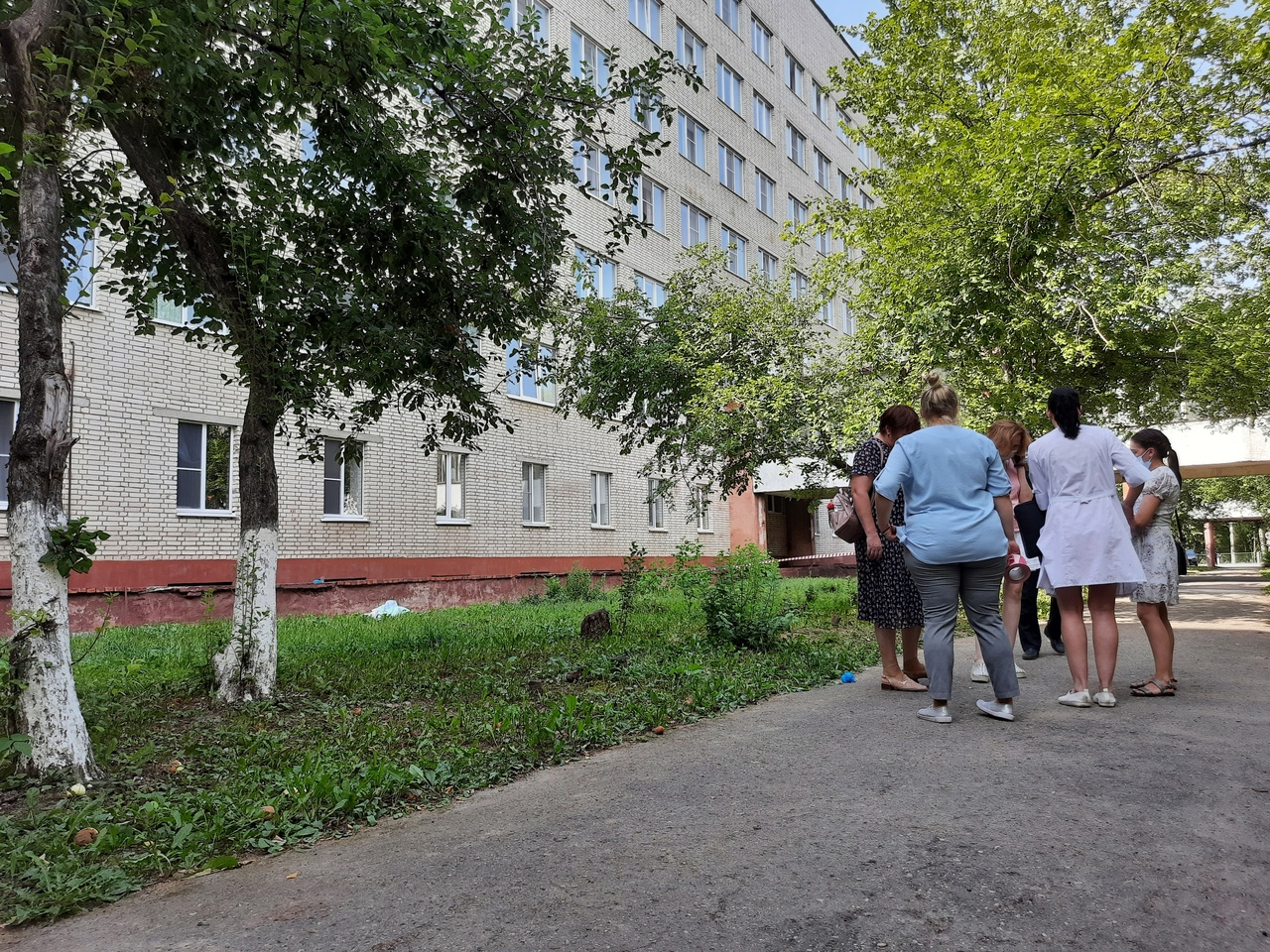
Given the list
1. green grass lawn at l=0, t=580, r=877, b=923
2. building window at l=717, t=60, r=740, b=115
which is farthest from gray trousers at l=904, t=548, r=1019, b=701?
building window at l=717, t=60, r=740, b=115

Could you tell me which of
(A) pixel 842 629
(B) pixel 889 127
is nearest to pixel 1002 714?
(A) pixel 842 629

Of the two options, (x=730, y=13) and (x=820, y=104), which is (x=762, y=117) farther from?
(x=820, y=104)

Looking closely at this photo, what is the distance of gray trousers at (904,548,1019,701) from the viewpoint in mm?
5098

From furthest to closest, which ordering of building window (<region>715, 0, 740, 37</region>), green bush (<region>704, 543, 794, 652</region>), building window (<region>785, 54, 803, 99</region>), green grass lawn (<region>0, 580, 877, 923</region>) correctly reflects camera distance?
building window (<region>785, 54, 803, 99</region>)
building window (<region>715, 0, 740, 37</region>)
green bush (<region>704, 543, 794, 652</region>)
green grass lawn (<region>0, 580, 877, 923</region>)

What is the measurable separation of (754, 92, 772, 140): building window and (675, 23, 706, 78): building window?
395 centimetres

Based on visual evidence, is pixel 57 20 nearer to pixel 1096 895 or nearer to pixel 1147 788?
pixel 1096 895

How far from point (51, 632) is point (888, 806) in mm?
4026

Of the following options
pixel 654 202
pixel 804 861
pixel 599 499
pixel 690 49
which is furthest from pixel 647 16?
pixel 804 861

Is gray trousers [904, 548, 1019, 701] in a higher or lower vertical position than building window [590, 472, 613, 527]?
lower

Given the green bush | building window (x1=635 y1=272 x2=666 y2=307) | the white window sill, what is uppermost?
building window (x1=635 y1=272 x2=666 y2=307)

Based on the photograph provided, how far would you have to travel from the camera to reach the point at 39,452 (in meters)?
4.41

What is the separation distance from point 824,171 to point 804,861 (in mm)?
42437

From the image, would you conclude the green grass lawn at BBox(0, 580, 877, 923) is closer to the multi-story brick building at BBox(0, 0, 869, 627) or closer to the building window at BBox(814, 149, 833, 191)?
the multi-story brick building at BBox(0, 0, 869, 627)

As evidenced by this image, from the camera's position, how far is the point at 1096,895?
8.43 ft
